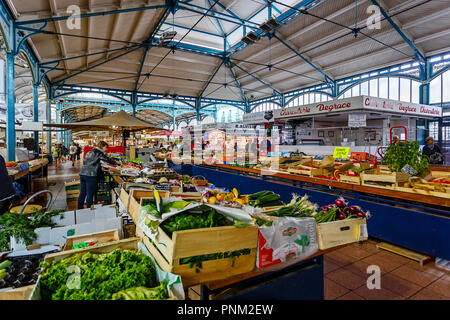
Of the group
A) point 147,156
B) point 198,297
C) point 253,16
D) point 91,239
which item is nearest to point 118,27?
point 147,156

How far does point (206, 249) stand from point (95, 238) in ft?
3.50

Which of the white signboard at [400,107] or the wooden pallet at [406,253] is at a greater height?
the white signboard at [400,107]

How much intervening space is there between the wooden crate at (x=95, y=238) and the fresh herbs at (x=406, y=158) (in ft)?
12.7

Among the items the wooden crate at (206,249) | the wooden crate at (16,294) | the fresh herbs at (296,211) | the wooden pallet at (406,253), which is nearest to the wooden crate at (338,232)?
the fresh herbs at (296,211)

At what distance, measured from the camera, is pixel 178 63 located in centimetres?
1677

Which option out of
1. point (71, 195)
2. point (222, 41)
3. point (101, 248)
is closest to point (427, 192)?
point (101, 248)

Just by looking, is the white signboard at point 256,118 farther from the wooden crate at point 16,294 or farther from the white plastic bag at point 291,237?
the wooden crate at point 16,294

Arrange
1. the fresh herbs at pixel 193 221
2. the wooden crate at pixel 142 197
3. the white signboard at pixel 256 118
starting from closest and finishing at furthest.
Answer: the fresh herbs at pixel 193 221, the wooden crate at pixel 142 197, the white signboard at pixel 256 118

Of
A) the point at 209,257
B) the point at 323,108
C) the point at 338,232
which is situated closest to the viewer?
the point at 209,257

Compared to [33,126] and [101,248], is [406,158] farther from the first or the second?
[33,126]

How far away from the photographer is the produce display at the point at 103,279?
Result: 3.92 feet

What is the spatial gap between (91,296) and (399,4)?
1390 centimetres

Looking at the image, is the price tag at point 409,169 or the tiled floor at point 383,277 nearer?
the tiled floor at point 383,277

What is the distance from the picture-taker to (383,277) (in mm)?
2992
